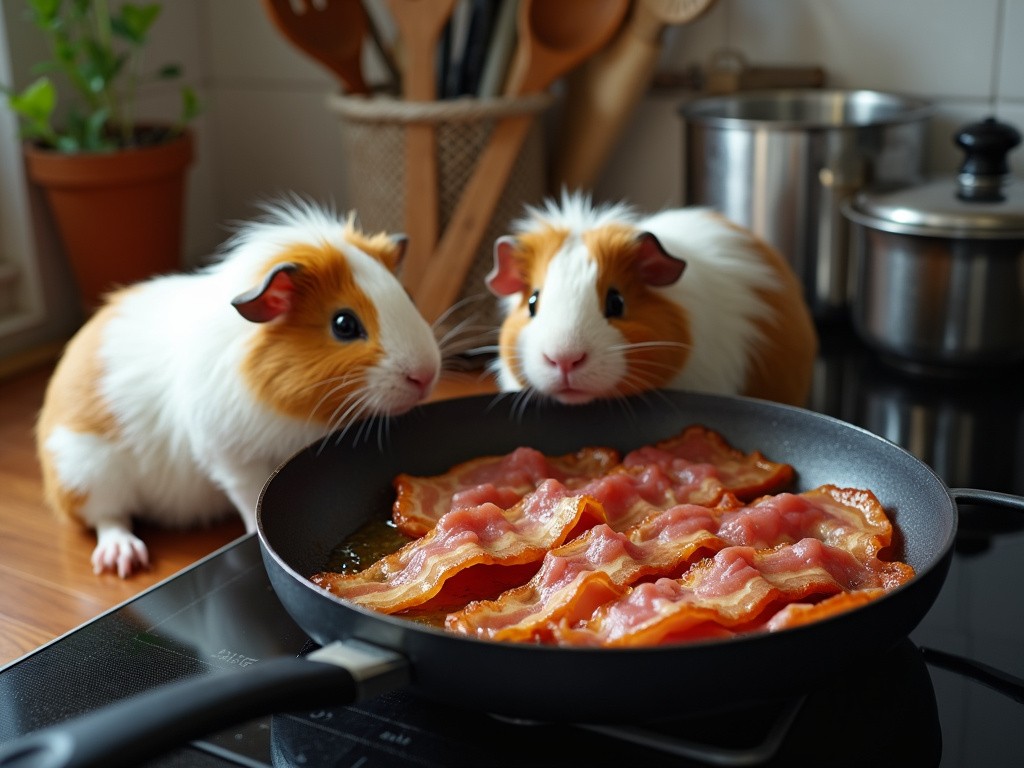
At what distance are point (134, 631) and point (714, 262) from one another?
65cm

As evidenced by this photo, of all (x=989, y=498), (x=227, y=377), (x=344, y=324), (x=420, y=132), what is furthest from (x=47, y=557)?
(x=989, y=498)

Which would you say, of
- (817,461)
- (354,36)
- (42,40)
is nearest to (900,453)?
(817,461)

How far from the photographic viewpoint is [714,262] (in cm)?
114

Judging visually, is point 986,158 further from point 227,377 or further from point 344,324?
point 227,377

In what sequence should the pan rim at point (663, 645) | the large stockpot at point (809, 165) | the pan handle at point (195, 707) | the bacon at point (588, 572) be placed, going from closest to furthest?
the pan handle at point (195, 707)
the pan rim at point (663, 645)
the bacon at point (588, 572)
the large stockpot at point (809, 165)

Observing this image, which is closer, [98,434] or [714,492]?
[714,492]

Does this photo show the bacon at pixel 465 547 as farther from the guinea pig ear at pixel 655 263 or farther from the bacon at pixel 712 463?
the guinea pig ear at pixel 655 263

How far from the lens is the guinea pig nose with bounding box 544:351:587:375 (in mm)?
1003

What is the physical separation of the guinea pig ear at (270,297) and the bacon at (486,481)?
0.59 ft

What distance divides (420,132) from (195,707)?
1039mm

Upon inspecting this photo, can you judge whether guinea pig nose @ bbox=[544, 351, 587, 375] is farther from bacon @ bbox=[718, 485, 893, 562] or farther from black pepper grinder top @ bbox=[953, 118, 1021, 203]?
black pepper grinder top @ bbox=[953, 118, 1021, 203]

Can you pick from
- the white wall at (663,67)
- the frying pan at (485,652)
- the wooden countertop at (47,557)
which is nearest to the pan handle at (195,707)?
the frying pan at (485,652)

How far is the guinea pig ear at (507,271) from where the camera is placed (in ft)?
3.62

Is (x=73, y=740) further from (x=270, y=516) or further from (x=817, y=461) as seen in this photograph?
(x=817, y=461)
